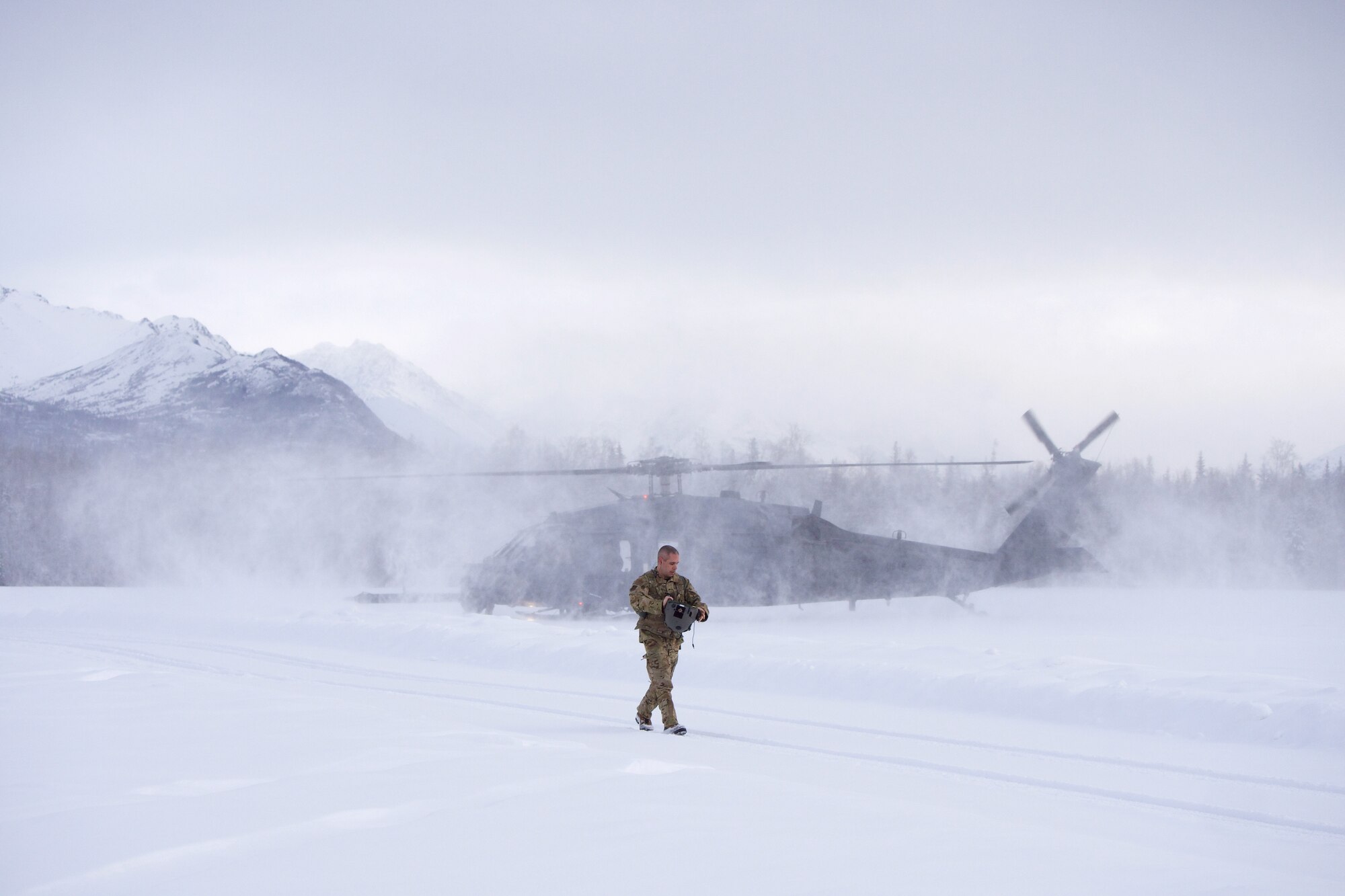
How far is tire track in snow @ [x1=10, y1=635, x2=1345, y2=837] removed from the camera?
5.51 meters

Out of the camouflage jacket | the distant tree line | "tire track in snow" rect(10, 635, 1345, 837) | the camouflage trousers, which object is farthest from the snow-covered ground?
the distant tree line

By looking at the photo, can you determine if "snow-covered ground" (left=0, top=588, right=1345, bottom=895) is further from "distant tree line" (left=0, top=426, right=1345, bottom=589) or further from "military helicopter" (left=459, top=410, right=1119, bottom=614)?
"distant tree line" (left=0, top=426, right=1345, bottom=589)

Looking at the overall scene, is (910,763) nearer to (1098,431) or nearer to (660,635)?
(660,635)

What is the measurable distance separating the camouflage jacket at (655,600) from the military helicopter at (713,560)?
1058 centimetres

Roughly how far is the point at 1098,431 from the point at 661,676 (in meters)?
16.0

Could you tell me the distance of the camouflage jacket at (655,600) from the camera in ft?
26.2

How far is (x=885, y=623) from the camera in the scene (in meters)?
18.9

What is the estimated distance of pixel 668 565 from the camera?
26.2ft

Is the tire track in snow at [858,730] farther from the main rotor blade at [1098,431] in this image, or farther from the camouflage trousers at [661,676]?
the main rotor blade at [1098,431]

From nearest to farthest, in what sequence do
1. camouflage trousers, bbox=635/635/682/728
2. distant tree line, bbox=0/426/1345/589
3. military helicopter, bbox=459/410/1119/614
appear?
1. camouflage trousers, bbox=635/635/682/728
2. military helicopter, bbox=459/410/1119/614
3. distant tree line, bbox=0/426/1345/589

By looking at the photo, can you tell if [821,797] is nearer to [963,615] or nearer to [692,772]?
[692,772]

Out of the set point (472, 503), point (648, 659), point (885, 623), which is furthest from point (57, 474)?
point (648, 659)

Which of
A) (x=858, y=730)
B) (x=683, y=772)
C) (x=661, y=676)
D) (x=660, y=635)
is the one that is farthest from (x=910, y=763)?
(x=660, y=635)

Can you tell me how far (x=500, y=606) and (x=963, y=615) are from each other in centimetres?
1087
